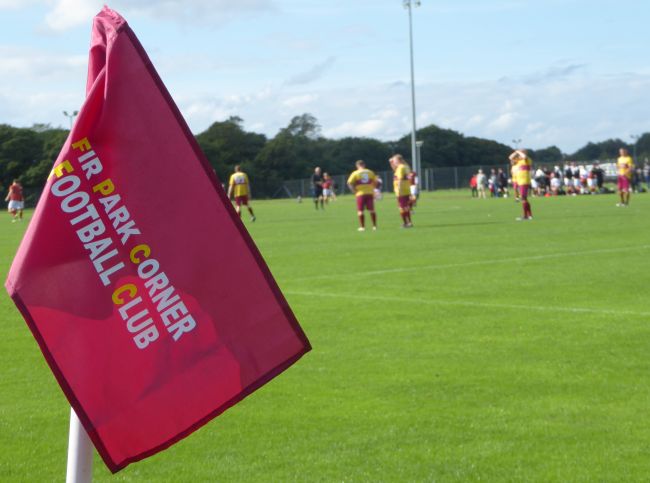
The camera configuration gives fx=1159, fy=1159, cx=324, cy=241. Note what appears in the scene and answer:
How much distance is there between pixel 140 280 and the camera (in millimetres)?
2924

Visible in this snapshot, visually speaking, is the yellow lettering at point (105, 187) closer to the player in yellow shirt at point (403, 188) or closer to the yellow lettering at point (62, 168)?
the yellow lettering at point (62, 168)

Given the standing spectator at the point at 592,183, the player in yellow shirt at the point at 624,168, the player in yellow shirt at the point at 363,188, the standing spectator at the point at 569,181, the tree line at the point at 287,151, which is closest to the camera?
the player in yellow shirt at the point at 363,188

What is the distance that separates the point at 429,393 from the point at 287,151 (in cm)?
11510

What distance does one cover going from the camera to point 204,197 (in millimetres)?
2955

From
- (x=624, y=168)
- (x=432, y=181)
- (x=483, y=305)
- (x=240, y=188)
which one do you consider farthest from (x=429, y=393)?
(x=432, y=181)

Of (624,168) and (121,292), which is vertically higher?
(121,292)

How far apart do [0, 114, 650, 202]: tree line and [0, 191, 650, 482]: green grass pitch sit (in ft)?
172

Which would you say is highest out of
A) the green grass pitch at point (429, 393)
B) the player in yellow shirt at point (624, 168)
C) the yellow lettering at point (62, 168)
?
the yellow lettering at point (62, 168)

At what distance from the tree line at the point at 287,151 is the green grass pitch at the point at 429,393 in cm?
5228

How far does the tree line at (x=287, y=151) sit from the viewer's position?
10275cm

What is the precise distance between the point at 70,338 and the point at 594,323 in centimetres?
954

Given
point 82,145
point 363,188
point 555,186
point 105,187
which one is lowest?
point 555,186

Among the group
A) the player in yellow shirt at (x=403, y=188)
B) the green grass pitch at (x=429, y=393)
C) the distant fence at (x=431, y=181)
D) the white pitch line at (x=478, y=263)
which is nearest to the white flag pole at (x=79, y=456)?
the green grass pitch at (x=429, y=393)

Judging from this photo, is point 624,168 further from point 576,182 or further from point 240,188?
point 576,182
